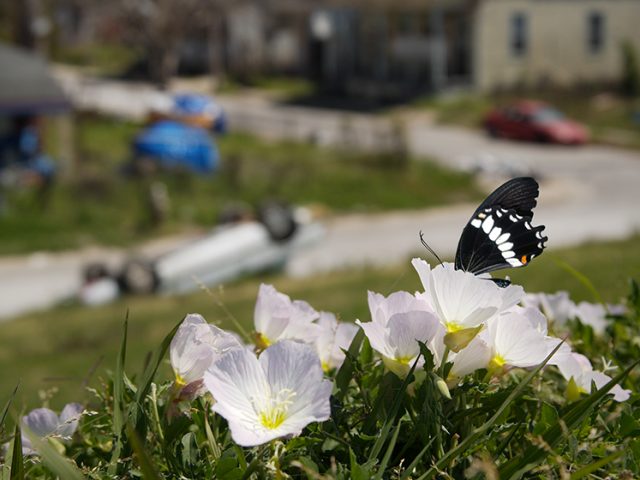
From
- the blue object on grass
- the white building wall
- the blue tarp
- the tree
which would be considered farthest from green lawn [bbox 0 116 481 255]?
the tree

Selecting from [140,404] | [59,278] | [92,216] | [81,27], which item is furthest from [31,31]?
[81,27]

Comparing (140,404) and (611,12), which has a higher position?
(140,404)

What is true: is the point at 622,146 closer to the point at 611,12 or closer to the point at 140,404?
the point at 611,12

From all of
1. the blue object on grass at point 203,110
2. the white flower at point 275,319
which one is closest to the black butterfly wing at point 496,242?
the white flower at point 275,319

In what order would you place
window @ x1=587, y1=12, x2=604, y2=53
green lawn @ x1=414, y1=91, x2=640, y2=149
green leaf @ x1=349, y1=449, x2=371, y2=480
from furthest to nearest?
1. window @ x1=587, y1=12, x2=604, y2=53
2. green lawn @ x1=414, y1=91, x2=640, y2=149
3. green leaf @ x1=349, y1=449, x2=371, y2=480

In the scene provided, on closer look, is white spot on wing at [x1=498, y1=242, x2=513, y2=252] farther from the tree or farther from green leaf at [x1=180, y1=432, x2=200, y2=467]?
the tree

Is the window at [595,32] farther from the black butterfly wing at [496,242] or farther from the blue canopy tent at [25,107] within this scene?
the black butterfly wing at [496,242]
